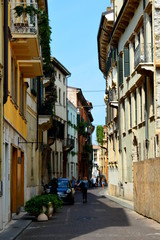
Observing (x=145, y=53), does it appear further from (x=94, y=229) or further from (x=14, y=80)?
(x=94, y=229)

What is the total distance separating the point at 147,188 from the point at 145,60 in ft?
24.9

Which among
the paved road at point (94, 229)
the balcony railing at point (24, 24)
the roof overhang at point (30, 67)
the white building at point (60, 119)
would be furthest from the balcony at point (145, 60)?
the white building at point (60, 119)

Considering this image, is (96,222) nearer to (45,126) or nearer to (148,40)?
(148,40)

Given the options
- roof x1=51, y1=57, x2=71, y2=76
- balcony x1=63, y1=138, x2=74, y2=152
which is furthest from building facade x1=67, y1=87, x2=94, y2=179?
roof x1=51, y1=57, x2=71, y2=76

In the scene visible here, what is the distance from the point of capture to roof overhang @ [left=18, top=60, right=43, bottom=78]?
22.5 meters

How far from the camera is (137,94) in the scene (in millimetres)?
29859

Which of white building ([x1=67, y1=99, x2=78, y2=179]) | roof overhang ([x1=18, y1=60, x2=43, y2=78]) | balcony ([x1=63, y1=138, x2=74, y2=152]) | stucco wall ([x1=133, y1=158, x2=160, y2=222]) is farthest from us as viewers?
white building ([x1=67, y1=99, x2=78, y2=179])

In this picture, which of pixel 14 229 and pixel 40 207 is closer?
pixel 14 229

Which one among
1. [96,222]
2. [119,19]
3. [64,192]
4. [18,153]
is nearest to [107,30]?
[119,19]

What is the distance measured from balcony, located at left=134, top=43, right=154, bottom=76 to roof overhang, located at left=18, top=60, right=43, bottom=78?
14.9ft

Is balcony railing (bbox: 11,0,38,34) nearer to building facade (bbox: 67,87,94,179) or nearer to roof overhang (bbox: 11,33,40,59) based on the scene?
roof overhang (bbox: 11,33,40,59)

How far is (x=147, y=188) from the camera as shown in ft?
65.3

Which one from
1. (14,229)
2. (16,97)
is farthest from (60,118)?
(14,229)

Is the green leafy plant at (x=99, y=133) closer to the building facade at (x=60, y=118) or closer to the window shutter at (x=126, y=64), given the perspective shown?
→ the building facade at (x=60, y=118)
